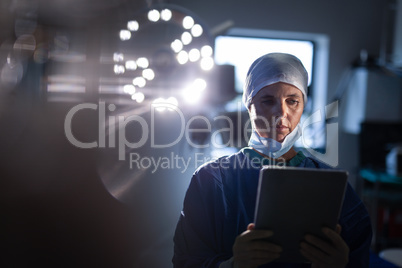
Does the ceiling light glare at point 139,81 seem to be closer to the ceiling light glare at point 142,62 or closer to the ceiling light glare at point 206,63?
the ceiling light glare at point 142,62

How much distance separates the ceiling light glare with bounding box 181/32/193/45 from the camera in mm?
1012

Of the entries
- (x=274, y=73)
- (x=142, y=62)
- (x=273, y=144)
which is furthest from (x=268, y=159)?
(x=142, y=62)

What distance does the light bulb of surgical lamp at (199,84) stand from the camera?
3.45ft

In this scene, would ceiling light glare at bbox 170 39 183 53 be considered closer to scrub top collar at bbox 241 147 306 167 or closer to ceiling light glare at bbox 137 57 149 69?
ceiling light glare at bbox 137 57 149 69

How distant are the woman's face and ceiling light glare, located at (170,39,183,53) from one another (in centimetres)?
34

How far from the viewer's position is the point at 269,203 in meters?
0.63

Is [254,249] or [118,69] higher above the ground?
[118,69]

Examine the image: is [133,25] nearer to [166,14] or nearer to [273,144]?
[166,14]

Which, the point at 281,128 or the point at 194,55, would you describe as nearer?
the point at 281,128

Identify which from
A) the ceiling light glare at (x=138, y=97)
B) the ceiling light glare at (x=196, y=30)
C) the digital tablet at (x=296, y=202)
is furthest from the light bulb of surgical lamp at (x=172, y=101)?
the digital tablet at (x=296, y=202)

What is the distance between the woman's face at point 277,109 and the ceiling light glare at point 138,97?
342 mm

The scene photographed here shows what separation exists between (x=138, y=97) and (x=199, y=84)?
0.18 meters

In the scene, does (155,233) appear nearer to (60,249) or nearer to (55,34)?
(60,249)

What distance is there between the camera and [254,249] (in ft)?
2.16
